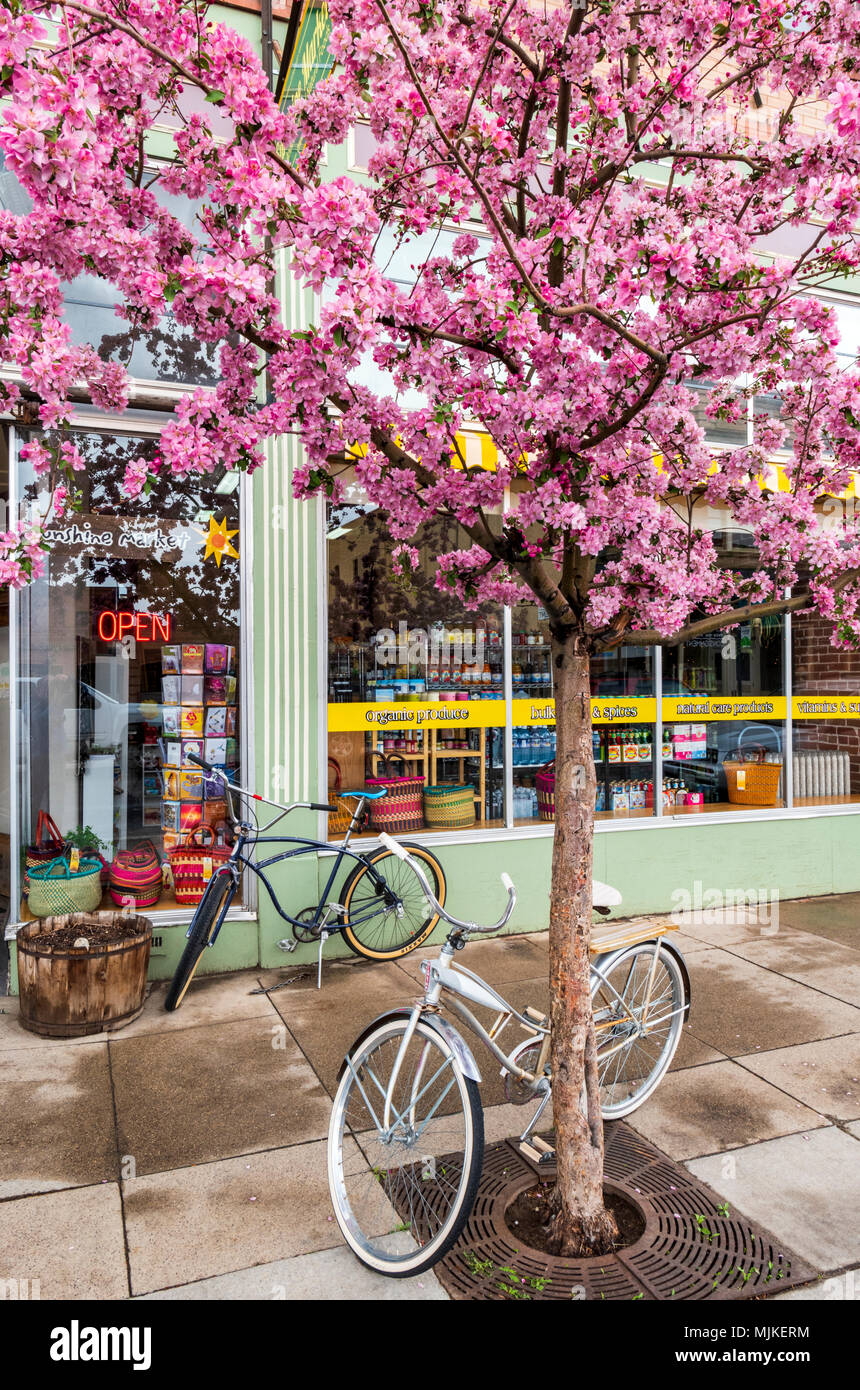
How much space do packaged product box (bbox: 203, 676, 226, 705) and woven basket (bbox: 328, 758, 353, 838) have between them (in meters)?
0.88

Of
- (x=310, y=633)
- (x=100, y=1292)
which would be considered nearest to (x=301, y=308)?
(x=310, y=633)

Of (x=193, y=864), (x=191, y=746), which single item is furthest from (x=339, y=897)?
(x=191, y=746)

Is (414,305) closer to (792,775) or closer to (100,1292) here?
(100,1292)

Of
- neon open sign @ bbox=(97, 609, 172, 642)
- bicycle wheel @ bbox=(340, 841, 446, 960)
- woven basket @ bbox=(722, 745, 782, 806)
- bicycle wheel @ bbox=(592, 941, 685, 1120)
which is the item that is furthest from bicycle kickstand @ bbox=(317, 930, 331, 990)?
woven basket @ bbox=(722, 745, 782, 806)

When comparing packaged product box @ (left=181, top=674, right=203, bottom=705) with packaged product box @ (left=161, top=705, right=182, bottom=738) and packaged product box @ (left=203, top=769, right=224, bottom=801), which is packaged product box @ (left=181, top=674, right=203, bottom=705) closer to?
packaged product box @ (left=161, top=705, right=182, bottom=738)

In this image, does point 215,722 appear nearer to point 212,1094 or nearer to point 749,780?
point 212,1094

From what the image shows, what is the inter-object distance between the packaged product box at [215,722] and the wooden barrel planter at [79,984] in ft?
4.79

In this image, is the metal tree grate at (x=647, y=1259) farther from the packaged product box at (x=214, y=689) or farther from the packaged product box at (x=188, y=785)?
the packaged product box at (x=214, y=689)

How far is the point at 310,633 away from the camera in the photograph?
588cm

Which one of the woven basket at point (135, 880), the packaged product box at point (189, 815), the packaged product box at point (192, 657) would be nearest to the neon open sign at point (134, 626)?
the packaged product box at point (192, 657)

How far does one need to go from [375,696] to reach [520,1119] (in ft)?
10.1

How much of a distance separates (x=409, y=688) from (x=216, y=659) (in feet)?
4.50

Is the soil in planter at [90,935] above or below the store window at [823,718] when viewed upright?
below

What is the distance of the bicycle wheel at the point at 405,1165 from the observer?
272cm
